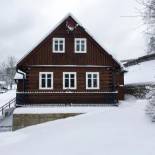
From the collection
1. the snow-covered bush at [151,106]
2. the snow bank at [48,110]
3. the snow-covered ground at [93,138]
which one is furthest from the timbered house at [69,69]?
the snow-covered bush at [151,106]

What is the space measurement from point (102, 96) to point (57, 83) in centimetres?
369

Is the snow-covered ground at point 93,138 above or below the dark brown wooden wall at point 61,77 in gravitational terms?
below

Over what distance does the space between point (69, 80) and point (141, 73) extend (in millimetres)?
14447

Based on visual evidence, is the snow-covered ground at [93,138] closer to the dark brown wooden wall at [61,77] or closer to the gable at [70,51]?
the dark brown wooden wall at [61,77]

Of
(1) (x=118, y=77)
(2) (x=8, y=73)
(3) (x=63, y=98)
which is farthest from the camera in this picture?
(2) (x=8, y=73)

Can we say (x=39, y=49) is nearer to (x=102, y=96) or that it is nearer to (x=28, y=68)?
(x=28, y=68)

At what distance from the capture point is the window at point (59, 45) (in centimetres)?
2664

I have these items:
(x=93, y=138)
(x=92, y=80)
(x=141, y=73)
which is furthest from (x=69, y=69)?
(x=93, y=138)

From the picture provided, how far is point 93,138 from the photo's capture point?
12148mm

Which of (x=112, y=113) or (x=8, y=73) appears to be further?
(x=8, y=73)

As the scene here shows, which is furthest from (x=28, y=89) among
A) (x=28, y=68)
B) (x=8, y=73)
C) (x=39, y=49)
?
(x=8, y=73)

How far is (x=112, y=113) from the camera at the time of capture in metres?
16.2

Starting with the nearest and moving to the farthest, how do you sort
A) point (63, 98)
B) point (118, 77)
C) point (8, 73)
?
point (63, 98) < point (118, 77) < point (8, 73)

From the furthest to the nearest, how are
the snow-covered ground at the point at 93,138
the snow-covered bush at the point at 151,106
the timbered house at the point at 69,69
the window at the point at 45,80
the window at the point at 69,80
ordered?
the window at the point at 69,80
the window at the point at 45,80
the timbered house at the point at 69,69
the snow-covered bush at the point at 151,106
the snow-covered ground at the point at 93,138
